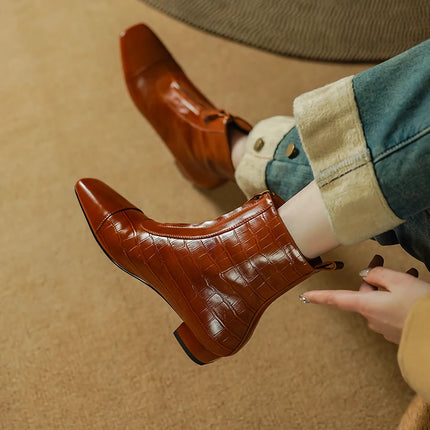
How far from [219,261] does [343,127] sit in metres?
0.23

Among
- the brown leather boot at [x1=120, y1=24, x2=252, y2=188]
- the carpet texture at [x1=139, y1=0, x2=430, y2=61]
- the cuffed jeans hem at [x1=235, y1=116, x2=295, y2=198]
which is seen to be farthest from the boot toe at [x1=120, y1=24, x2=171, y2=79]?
the cuffed jeans hem at [x1=235, y1=116, x2=295, y2=198]

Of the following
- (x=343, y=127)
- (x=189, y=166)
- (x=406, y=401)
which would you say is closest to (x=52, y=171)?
(x=189, y=166)

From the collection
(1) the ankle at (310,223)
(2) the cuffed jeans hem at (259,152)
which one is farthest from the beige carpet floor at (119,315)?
(1) the ankle at (310,223)

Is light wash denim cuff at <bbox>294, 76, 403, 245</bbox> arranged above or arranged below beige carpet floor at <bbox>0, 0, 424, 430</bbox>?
above

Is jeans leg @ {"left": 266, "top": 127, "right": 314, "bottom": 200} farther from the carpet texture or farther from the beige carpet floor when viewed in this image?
the carpet texture

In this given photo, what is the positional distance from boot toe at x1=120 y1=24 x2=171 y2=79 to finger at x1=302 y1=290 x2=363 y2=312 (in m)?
0.59

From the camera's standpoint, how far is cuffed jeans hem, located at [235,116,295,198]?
0.73m

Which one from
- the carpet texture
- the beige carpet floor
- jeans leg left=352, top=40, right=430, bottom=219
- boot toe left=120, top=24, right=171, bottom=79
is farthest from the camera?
the carpet texture

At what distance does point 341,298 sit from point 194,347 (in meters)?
0.23

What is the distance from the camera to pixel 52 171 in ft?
3.23

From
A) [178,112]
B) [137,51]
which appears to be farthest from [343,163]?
[137,51]

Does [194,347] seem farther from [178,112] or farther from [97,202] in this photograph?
[178,112]

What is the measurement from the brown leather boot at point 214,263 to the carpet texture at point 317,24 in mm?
617

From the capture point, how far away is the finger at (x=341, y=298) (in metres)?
0.60
